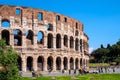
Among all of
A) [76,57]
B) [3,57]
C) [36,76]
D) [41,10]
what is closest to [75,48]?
[76,57]

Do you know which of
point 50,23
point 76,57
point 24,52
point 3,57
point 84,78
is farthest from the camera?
point 76,57

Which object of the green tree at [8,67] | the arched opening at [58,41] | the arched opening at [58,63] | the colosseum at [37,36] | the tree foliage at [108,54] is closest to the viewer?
the green tree at [8,67]

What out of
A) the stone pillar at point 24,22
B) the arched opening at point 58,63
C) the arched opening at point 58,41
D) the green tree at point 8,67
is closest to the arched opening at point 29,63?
the stone pillar at point 24,22

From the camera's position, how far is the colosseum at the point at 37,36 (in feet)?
171

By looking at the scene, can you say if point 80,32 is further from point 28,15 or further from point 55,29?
point 28,15

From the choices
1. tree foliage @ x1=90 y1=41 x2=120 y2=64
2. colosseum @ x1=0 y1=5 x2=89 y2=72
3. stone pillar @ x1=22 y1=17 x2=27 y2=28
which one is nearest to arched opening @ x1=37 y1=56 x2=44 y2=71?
colosseum @ x1=0 y1=5 x2=89 y2=72

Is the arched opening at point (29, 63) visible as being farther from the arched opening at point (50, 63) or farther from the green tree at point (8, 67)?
the green tree at point (8, 67)

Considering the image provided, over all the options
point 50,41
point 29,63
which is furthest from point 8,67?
point 50,41

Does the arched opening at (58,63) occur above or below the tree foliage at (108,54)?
below

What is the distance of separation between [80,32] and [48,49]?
13520mm

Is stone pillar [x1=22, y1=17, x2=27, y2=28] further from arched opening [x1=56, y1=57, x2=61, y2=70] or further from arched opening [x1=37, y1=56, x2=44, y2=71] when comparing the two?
arched opening [x1=56, y1=57, x2=61, y2=70]

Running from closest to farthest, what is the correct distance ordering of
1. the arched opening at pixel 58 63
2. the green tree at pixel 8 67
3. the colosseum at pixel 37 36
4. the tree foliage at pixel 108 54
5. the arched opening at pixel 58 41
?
the green tree at pixel 8 67
the colosseum at pixel 37 36
the arched opening at pixel 58 63
the arched opening at pixel 58 41
the tree foliage at pixel 108 54

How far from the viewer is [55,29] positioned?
57000 millimetres

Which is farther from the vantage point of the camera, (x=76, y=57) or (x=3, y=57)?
(x=76, y=57)
